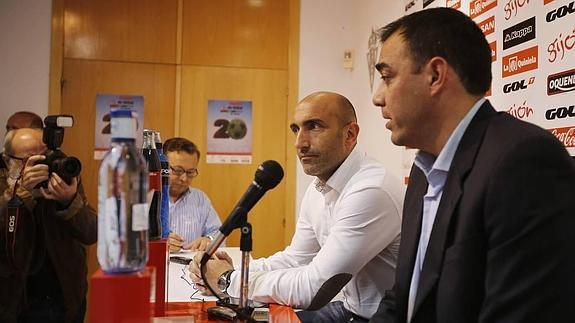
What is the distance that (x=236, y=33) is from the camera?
13.7ft

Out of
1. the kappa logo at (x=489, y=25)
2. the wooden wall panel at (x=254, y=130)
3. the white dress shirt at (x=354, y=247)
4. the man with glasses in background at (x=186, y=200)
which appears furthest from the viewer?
the wooden wall panel at (x=254, y=130)

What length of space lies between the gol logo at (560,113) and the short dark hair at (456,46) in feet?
2.33

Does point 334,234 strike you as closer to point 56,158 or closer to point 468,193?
point 468,193

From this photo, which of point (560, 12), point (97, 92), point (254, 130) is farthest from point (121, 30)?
point (560, 12)

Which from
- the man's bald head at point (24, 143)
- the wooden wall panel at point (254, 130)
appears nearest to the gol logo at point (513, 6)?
the man's bald head at point (24, 143)

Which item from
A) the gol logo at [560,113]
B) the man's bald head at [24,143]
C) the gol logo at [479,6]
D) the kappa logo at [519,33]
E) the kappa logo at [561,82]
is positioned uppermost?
the gol logo at [479,6]

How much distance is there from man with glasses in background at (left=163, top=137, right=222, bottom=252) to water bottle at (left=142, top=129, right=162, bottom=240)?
165 cm

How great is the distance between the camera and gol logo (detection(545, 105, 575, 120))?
1705 mm

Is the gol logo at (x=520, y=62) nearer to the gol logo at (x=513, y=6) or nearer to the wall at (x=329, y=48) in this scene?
the gol logo at (x=513, y=6)

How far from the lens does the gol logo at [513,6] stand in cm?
199

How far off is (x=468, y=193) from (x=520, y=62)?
3.98 feet

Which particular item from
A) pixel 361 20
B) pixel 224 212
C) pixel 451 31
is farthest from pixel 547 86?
pixel 224 212

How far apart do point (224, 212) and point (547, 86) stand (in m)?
2.82

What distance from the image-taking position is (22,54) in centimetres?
385
